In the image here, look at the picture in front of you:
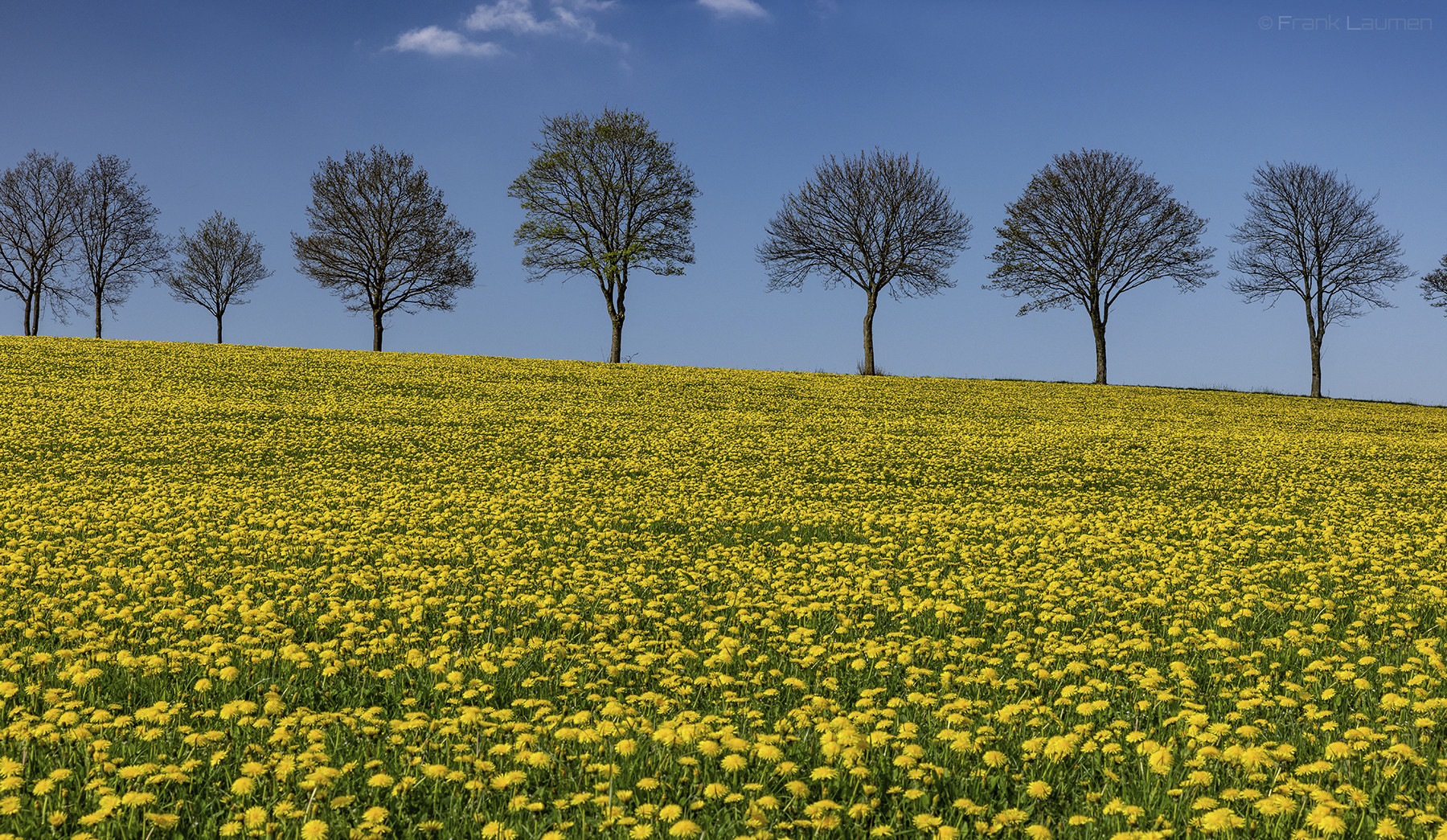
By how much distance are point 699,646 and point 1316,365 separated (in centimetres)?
4621

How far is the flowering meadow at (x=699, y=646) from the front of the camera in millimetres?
3783

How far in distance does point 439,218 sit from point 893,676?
43401mm

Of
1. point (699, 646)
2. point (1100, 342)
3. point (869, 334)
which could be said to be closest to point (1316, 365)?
point (1100, 342)

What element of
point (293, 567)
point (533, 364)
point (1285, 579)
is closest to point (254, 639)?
point (293, 567)

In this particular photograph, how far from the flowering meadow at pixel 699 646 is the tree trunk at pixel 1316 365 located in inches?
1137

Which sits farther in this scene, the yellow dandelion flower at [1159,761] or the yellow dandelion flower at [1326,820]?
the yellow dandelion flower at [1159,761]

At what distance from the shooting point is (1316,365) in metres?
41.8

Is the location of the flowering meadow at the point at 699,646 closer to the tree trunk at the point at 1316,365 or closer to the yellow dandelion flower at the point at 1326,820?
the yellow dandelion flower at the point at 1326,820

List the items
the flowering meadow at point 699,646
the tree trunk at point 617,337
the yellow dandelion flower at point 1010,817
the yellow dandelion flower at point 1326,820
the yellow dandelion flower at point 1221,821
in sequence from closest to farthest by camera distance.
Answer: the yellow dandelion flower at point 1326,820, the yellow dandelion flower at point 1221,821, the yellow dandelion flower at point 1010,817, the flowering meadow at point 699,646, the tree trunk at point 617,337

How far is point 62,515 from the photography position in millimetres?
10711

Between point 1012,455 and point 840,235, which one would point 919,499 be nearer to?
point 1012,455

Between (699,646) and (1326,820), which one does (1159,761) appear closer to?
(1326,820)

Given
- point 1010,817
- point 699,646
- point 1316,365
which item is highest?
point 1316,365

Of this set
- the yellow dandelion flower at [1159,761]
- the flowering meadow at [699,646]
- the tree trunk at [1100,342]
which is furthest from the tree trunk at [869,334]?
the yellow dandelion flower at [1159,761]
